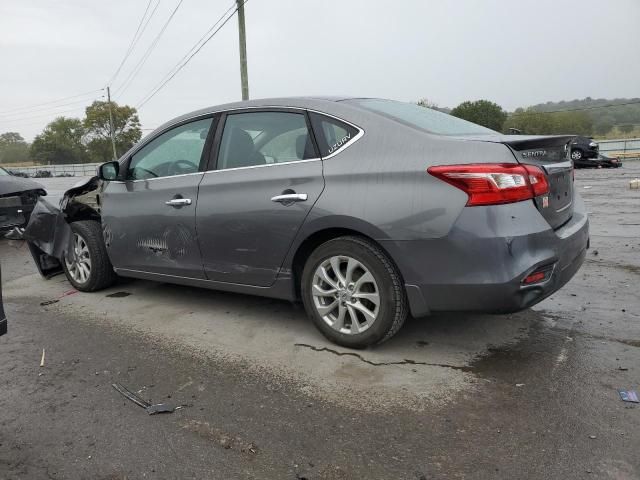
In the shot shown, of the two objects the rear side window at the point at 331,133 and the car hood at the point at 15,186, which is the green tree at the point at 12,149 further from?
the rear side window at the point at 331,133

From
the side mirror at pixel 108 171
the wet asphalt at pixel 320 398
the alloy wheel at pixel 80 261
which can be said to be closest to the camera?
the wet asphalt at pixel 320 398

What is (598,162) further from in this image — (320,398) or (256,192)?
(320,398)

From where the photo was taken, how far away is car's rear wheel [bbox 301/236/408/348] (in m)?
3.24

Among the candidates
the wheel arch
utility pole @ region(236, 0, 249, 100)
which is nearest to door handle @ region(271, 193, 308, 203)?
the wheel arch

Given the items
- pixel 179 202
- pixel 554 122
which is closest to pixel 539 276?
pixel 179 202

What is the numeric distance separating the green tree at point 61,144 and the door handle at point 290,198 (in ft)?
319

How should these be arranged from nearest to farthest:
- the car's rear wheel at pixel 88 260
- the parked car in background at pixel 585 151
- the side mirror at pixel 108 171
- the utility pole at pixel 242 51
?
the side mirror at pixel 108 171 → the car's rear wheel at pixel 88 260 → the utility pole at pixel 242 51 → the parked car in background at pixel 585 151

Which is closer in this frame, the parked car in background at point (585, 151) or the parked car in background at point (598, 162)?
the parked car in background at point (598, 162)

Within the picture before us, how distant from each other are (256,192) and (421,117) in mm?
1275

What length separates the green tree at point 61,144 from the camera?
91.8 m

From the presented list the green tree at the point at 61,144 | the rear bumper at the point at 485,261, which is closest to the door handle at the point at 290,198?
the rear bumper at the point at 485,261

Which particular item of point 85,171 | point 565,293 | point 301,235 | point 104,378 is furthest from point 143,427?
point 85,171

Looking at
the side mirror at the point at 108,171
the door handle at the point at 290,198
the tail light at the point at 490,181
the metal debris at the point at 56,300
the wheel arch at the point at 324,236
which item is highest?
the side mirror at the point at 108,171

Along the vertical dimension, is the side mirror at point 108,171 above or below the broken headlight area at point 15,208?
above
